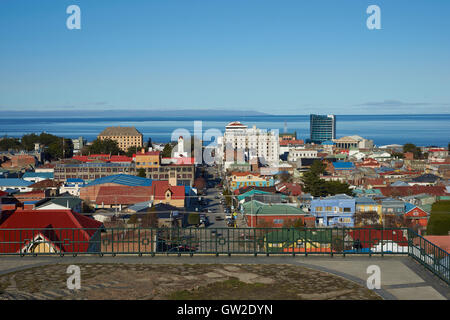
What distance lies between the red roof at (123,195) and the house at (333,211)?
9337mm

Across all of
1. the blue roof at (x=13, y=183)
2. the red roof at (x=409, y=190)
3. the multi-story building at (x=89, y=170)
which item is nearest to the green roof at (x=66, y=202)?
the blue roof at (x=13, y=183)

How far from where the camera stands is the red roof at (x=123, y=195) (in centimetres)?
3024

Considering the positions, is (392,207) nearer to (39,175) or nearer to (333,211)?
(333,211)

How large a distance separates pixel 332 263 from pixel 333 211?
68.2 ft

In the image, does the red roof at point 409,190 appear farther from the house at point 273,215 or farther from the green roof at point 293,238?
the green roof at point 293,238

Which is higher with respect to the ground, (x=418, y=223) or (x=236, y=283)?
(x=236, y=283)

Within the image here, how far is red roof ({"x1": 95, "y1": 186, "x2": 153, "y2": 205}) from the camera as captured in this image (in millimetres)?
30244

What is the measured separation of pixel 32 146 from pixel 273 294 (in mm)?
67686

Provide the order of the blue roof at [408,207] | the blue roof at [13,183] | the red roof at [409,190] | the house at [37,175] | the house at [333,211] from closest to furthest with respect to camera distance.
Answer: the house at [333,211] < the blue roof at [408,207] < the red roof at [409,190] < the blue roof at [13,183] < the house at [37,175]

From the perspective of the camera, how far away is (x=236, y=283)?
236 inches

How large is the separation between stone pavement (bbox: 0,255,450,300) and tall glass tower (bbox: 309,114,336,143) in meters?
131

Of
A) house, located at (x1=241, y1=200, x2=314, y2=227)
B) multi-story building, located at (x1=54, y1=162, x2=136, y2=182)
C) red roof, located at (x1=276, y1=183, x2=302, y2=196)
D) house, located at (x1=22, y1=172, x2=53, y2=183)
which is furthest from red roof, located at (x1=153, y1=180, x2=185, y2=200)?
house, located at (x1=22, y1=172, x2=53, y2=183)
